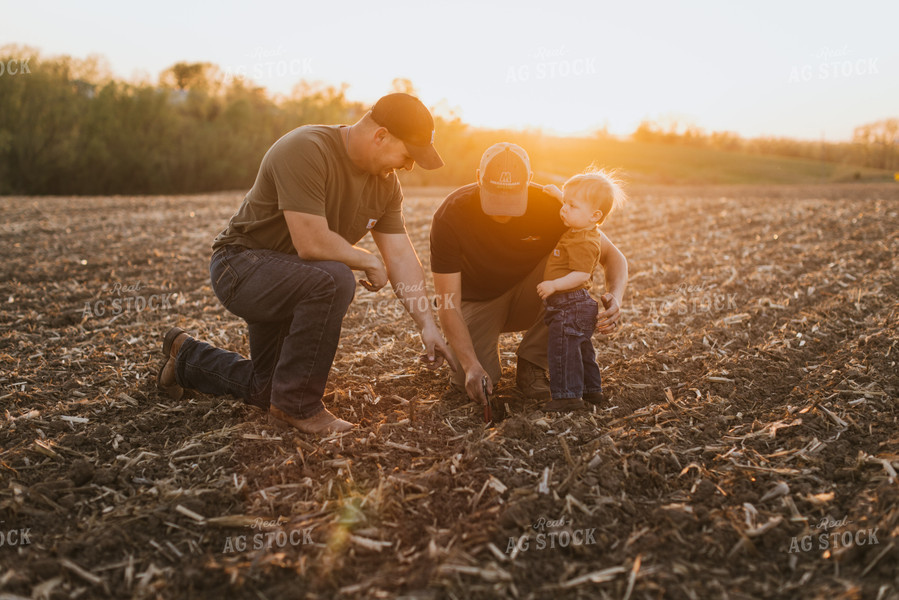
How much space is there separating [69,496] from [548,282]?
252 centimetres

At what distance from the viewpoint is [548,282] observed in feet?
11.6

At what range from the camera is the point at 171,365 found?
3.83 m

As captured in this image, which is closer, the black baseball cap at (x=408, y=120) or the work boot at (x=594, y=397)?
the black baseball cap at (x=408, y=120)

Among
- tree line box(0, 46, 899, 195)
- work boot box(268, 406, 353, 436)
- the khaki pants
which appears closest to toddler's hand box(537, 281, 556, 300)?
the khaki pants

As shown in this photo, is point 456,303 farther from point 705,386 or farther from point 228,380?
point 705,386

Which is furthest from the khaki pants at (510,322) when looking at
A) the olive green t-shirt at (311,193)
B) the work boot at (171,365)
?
the work boot at (171,365)

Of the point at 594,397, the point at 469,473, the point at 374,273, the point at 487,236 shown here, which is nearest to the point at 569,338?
the point at 594,397

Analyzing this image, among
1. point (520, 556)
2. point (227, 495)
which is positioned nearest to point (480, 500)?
point (520, 556)

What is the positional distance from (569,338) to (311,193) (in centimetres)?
160

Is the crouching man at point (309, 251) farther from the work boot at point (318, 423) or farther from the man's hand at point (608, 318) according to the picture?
the man's hand at point (608, 318)

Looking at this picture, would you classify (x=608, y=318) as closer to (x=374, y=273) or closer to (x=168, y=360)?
(x=374, y=273)

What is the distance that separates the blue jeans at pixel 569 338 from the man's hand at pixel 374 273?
99 centimetres

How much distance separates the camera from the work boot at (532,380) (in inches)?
153

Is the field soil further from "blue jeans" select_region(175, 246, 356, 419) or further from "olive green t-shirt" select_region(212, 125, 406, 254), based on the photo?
"olive green t-shirt" select_region(212, 125, 406, 254)
